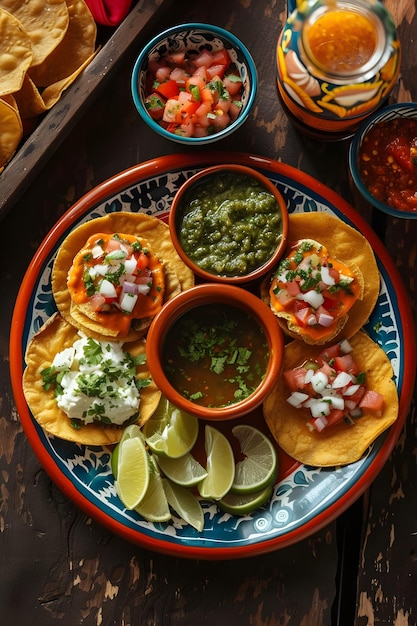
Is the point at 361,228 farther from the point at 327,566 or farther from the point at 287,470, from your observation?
the point at 327,566

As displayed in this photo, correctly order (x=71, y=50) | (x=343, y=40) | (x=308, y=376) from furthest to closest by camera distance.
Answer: (x=71, y=50) < (x=308, y=376) < (x=343, y=40)

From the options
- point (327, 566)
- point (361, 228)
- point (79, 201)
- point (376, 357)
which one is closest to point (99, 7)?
point (79, 201)

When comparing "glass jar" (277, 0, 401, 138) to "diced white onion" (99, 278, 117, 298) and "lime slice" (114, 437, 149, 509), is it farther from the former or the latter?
"lime slice" (114, 437, 149, 509)

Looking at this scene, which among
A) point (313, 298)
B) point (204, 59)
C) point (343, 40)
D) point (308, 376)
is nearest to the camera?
point (343, 40)

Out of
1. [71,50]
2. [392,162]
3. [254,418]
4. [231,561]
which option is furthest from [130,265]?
[231,561]

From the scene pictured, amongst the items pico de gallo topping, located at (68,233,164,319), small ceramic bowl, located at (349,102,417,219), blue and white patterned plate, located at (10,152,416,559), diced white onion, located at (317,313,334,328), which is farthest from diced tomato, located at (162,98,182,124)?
diced white onion, located at (317,313,334,328)

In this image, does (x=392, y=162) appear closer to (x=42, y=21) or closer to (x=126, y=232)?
(x=126, y=232)

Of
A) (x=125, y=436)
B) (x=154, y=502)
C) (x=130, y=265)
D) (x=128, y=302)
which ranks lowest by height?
(x=154, y=502)
